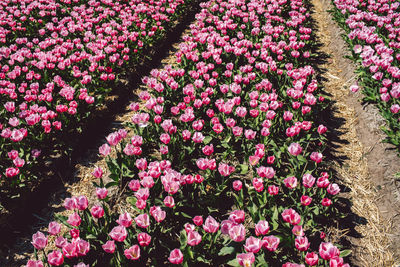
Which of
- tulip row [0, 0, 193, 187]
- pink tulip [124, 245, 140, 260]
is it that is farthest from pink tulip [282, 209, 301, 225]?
tulip row [0, 0, 193, 187]

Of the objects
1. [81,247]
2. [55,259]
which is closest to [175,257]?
[81,247]

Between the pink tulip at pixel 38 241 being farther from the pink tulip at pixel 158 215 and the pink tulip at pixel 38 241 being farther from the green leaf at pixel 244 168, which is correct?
the green leaf at pixel 244 168

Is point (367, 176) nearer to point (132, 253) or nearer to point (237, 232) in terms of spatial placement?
point (237, 232)

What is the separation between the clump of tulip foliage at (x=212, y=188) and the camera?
8.52 ft

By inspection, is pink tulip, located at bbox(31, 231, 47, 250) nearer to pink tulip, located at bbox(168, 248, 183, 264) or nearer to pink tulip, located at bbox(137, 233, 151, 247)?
pink tulip, located at bbox(137, 233, 151, 247)

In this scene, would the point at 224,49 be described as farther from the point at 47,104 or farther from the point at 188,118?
the point at 47,104

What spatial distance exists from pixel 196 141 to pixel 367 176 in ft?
7.86

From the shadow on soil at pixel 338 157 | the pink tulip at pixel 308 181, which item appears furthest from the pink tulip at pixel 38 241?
the shadow on soil at pixel 338 157

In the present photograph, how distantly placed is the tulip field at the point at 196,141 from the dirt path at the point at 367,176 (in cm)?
22

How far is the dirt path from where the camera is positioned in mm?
3228

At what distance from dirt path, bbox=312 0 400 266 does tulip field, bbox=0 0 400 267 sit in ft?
0.72

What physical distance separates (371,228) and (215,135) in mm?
2180

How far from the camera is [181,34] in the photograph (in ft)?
25.8

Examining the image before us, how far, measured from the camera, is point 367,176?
13.0 feet
